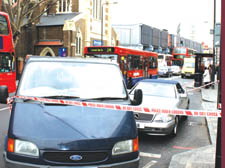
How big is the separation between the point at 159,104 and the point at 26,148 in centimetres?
483

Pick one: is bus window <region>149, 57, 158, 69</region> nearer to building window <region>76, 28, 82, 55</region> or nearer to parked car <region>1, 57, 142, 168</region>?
building window <region>76, 28, 82, 55</region>

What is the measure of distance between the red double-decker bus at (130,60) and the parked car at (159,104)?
17.5 ft

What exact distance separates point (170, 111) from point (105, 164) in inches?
59.8

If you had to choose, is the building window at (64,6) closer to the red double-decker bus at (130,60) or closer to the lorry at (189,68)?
the lorry at (189,68)

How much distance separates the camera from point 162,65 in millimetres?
42750

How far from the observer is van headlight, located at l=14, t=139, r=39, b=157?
3.55 m

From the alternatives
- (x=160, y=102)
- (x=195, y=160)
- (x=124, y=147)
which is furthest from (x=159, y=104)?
(x=124, y=147)

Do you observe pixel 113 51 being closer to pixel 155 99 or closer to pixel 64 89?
pixel 155 99

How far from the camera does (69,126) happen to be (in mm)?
3768

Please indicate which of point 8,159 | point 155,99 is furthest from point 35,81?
point 155,99

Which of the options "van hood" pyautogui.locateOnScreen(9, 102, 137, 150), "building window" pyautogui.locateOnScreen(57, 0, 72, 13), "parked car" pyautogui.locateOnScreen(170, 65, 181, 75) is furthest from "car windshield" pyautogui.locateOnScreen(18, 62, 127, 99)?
"parked car" pyautogui.locateOnScreen(170, 65, 181, 75)

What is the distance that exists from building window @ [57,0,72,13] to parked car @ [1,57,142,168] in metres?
42.3

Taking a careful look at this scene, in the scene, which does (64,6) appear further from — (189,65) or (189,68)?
(189,68)

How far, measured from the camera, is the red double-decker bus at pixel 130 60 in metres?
17.6
